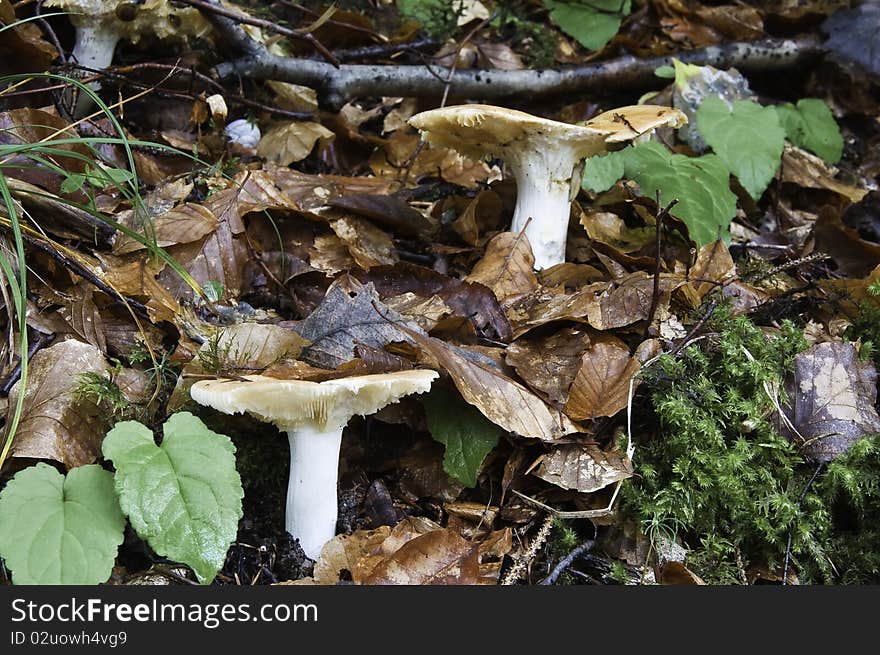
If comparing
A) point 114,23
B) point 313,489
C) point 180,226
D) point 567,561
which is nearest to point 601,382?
point 567,561

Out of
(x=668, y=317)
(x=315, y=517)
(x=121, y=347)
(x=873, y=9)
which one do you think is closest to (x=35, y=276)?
(x=121, y=347)

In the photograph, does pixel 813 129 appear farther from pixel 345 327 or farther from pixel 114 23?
pixel 114 23

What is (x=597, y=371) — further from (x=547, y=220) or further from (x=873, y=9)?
Result: (x=873, y=9)

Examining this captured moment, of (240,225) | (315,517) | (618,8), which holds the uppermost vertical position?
(618,8)

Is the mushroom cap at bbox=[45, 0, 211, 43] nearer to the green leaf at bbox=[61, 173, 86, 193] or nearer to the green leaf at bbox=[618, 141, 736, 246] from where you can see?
the green leaf at bbox=[61, 173, 86, 193]

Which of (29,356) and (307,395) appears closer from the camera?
(307,395)

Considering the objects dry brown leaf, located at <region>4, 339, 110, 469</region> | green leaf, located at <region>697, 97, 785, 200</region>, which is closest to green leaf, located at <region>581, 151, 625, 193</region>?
green leaf, located at <region>697, 97, 785, 200</region>
